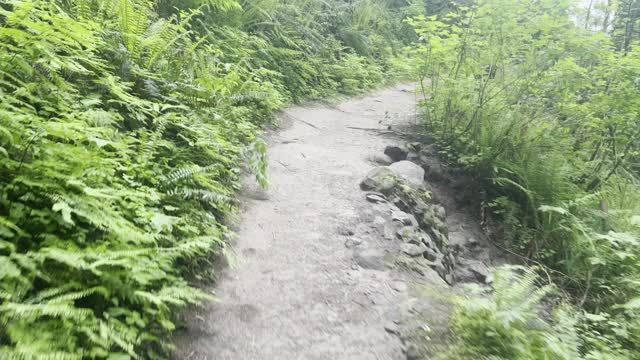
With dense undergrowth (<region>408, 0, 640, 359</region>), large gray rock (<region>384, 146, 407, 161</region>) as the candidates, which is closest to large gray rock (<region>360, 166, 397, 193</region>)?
large gray rock (<region>384, 146, 407, 161</region>)

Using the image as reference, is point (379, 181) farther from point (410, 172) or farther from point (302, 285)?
point (302, 285)

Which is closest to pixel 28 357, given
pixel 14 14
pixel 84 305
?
pixel 84 305

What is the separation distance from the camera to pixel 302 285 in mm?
3361

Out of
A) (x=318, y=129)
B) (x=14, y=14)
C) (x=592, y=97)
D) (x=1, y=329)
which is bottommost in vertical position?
(x=318, y=129)

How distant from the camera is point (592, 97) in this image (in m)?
6.55

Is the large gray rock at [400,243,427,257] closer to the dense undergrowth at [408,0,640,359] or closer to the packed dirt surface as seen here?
the packed dirt surface

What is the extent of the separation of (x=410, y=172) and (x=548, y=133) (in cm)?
249

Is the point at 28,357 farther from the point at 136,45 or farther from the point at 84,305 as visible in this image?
the point at 136,45

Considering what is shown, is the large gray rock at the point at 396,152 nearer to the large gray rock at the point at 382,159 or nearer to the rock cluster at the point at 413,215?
the large gray rock at the point at 382,159

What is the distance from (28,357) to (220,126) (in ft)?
11.4

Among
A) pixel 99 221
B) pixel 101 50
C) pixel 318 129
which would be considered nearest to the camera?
pixel 99 221

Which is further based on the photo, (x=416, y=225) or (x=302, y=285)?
(x=416, y=225)

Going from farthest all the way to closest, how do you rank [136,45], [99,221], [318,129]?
1. [318,129]
2. [136,45]
3. [99,221]

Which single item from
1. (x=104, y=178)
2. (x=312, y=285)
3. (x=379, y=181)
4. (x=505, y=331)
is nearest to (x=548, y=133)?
(x=379, y=181)
